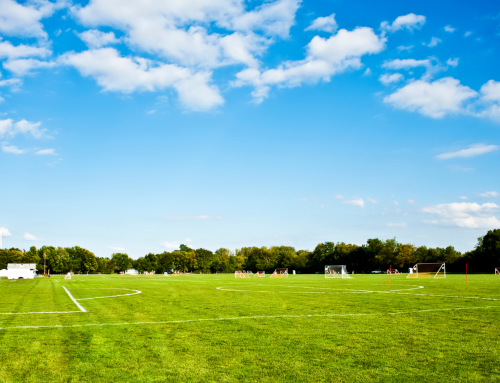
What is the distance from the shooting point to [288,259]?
493 ft

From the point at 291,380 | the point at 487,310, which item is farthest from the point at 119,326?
the point at 487,310

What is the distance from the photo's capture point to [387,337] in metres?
8.24

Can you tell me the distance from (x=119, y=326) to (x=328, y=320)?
560 cm

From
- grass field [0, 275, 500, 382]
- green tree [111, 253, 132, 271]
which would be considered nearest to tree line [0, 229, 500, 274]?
green tree [111, 253, 132, 271]

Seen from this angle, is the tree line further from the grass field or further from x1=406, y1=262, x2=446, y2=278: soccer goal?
the grass field

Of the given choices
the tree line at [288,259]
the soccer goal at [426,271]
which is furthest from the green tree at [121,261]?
the soccer goal at [426,271]

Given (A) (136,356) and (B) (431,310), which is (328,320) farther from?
(A) (136,356)

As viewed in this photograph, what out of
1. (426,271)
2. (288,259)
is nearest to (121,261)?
(288,259)

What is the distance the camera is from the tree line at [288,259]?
99750 millimetres

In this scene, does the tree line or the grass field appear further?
the tree line

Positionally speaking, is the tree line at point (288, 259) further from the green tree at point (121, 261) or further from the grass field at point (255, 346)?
the grass field at point (255, 346)

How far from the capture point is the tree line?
99750mm

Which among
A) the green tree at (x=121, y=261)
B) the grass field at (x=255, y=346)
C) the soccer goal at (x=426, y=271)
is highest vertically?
the grass field at (x=255, y=346)

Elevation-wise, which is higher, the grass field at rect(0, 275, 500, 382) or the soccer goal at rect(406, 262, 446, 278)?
the grass field at rect(0, 275, 500, 382)
